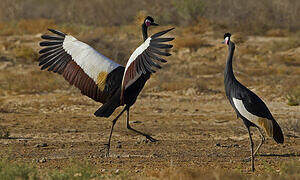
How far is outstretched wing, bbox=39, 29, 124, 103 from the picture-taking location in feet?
27.8

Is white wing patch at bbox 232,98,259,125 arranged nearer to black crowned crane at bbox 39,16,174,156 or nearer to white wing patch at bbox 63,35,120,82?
black crowned crane at bbox 39,16,174,156

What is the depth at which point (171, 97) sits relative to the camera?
1505 cm

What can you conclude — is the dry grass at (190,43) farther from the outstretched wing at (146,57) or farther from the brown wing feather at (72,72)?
the outstretched wing at (146,57)

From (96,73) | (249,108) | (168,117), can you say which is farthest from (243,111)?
(168,117)

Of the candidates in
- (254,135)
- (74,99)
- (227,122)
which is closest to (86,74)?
(254,135)

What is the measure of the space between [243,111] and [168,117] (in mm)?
5312

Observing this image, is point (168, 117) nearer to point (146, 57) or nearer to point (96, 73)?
point (96, 73)

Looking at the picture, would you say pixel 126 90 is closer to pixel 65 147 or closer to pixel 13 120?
pixel 65 147

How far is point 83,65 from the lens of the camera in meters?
8.53

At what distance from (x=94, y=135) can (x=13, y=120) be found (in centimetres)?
240

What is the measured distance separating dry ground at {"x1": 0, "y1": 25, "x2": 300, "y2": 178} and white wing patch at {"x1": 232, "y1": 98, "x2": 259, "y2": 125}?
2.06 ft

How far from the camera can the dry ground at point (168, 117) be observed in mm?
8297

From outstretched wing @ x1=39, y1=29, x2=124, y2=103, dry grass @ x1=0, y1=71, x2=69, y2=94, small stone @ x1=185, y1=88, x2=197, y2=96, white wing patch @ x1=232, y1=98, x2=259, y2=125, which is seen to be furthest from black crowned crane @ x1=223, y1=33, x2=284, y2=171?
dry grass @ x1=0, y1=71, x2=69, y2=94

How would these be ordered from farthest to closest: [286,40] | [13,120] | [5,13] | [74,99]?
1. [5,13]
2. [286,40]
3. [74,99]
4. [13,120]
